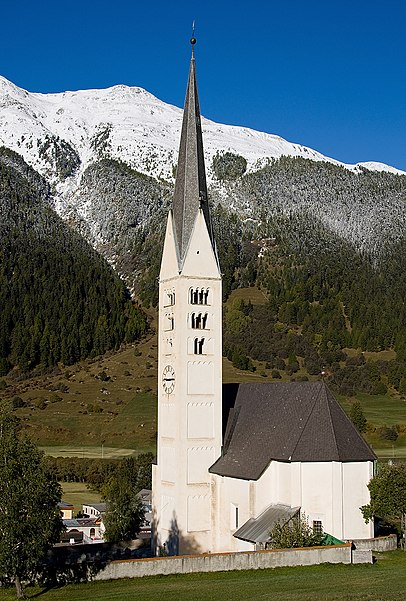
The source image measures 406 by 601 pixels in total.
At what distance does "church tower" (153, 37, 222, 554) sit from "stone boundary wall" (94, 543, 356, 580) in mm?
12306

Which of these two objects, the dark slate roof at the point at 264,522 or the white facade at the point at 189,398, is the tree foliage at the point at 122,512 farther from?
the dark slate roof at the point at 264,522

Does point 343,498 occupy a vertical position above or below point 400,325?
below

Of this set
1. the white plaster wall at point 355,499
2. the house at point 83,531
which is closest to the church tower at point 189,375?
the white plaster wall at point 355,499

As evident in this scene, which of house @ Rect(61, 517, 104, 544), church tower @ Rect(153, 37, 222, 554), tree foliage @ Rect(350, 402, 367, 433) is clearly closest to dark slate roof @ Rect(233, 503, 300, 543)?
church tower @ Rect(153, 37, 222, 554)

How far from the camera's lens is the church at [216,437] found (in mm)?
51688

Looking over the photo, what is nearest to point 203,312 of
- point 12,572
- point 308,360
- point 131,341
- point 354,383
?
point 12,572

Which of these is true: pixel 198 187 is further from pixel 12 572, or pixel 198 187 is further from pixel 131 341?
pixel 131 341

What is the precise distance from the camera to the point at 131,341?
199500mm

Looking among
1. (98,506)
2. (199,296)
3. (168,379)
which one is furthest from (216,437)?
(98,506)

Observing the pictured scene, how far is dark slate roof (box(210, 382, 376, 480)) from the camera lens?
171 feet

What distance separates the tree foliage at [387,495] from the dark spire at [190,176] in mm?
19600

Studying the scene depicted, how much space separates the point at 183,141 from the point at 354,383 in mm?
110365

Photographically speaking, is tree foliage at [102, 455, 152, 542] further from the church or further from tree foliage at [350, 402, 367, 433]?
tree foliage at [350, 402, 367, 433]

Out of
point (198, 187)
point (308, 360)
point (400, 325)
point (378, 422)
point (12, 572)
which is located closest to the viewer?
point (12, 572)
